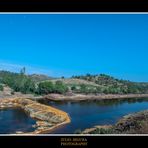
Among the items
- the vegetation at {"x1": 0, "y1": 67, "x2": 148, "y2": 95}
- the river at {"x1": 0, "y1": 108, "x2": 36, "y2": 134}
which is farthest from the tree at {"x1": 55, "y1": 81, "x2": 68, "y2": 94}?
the river at {"x1": 0, "y1": 108, "x2": 36, "y2": 134}

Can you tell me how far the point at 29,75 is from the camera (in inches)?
91.7

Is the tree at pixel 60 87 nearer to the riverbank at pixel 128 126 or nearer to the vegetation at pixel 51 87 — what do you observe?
the vegetation at pixel 51 87

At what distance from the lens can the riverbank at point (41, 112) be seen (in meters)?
2.30

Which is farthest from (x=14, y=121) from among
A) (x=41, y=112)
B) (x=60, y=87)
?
(x=60, y=87)

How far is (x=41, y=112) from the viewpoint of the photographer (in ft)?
7.63

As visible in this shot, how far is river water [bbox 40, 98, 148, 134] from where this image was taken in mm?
2275

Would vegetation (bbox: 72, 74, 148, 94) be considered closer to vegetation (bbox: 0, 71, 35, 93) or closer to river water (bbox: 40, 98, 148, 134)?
river water (bbox: 40, 98, 148, 134)

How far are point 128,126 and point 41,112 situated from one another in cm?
33

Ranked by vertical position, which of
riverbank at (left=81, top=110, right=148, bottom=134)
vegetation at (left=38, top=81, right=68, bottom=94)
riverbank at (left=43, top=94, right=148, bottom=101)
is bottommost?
riverbank at (left=81, top=110, right=148, bottom=134)

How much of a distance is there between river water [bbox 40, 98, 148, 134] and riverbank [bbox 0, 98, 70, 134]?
20mm

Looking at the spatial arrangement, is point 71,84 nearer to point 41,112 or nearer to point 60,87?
point 60,87
